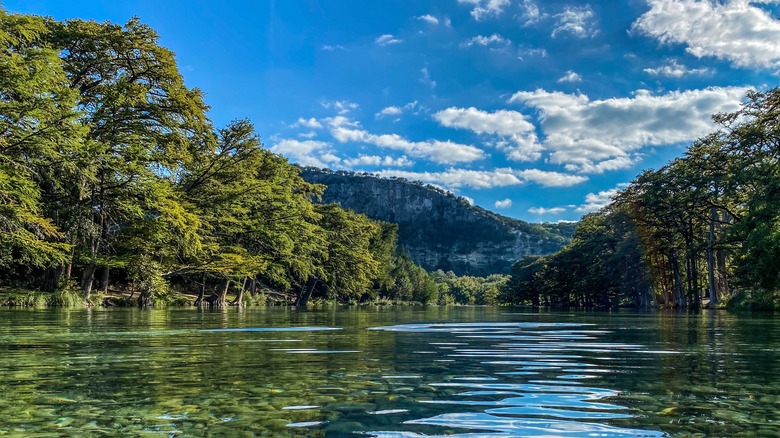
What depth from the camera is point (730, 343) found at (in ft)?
29.2

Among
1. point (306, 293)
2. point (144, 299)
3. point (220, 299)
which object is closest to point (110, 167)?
point (144, 299)

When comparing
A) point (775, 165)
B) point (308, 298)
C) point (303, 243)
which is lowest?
point (308, 298)

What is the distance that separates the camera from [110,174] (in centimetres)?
2855

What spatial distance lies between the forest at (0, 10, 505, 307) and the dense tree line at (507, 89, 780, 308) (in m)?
32.8

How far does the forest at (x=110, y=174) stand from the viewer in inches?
876

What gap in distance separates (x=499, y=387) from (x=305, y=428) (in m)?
2.01

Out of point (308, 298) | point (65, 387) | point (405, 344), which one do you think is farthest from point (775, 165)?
point (308, 298)

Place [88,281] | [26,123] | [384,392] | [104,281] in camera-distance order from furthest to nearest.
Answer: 1. [104,281]
2. [88,281]
3. [26,123]
4. [384,392]

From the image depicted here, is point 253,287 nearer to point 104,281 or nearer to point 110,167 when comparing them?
point 104,281

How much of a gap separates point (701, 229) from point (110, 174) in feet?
172

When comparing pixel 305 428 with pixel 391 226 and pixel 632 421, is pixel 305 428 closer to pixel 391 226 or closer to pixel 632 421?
Answer: pixel 632 421

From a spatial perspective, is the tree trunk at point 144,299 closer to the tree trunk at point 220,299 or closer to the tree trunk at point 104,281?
the tree trunk at point 104,281

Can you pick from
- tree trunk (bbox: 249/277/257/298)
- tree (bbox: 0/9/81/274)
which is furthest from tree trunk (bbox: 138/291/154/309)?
tree trunk (bbox: 249/277/257/298)

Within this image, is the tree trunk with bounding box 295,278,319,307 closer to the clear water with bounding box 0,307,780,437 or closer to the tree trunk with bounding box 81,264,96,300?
the tree trunk with bounding box 81,264,96,300
